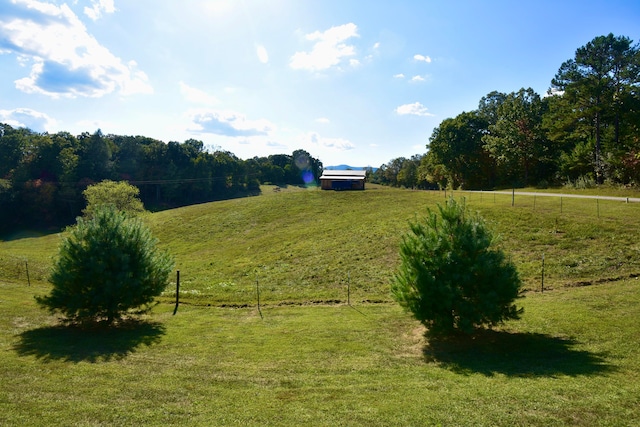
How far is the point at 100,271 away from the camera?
16859 mm

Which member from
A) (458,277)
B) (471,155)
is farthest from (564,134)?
(458,277)

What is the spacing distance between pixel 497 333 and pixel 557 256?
12174 millimetres

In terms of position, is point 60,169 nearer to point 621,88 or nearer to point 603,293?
point 603,293

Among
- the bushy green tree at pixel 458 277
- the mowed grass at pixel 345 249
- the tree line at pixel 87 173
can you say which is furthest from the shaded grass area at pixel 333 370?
the tree line at pixel 87 173

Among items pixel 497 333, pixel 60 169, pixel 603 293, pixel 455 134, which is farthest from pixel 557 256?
pixel 60 169

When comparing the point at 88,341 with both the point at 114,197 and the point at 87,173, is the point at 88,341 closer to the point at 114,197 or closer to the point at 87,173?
the point at 114,197

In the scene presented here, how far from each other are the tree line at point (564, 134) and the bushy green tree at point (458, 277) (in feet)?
61.2

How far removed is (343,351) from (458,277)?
16.0 ft

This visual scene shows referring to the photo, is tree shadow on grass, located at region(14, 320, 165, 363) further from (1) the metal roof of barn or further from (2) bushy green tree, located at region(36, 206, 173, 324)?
(1) the metal roof of barn

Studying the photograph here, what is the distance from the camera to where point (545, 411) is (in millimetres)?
8688

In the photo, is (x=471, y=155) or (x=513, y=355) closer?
(x=513, y=355)

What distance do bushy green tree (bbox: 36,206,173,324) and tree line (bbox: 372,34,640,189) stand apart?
2420 cm

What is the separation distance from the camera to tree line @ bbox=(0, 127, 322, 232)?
246 feet

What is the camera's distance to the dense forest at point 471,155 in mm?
48562
